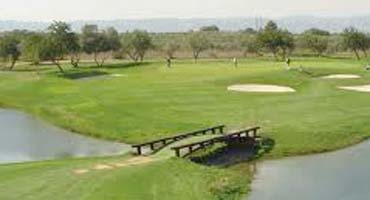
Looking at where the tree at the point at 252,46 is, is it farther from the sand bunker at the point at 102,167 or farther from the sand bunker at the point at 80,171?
the sand bunker at the point at 80,171

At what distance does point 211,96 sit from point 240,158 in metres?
20.4

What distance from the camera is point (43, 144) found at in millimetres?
48125

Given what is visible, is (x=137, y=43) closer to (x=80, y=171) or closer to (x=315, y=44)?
(x=315, y=44)

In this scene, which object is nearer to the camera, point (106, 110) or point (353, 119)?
point (353, 119)

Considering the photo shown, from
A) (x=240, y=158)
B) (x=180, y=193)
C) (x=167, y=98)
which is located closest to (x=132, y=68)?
(x=167, y=98)

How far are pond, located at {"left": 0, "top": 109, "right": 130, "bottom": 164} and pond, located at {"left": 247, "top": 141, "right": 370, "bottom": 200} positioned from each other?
10.7 metres

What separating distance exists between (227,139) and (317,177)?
8.26m

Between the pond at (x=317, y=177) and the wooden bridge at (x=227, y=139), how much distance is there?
11.8 ft

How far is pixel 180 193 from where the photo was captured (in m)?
30.4

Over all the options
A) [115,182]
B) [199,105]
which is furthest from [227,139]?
[199,105]

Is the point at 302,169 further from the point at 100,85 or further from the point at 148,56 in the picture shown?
the point at 148,56

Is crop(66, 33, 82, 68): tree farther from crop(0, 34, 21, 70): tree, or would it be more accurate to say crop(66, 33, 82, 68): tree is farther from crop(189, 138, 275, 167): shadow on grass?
crop(189, 138, 275, 167): shadow on grass

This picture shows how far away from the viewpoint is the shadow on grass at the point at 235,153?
38.7 meters

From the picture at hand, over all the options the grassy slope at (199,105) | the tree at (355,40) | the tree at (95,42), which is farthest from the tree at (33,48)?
the tree at (355,40)
